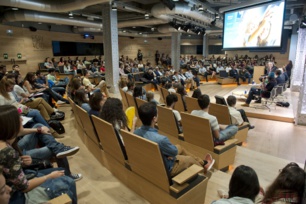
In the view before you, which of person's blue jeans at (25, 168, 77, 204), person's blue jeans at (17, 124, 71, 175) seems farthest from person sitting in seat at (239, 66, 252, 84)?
person's blue jeans at (25, 168, 77, 204)

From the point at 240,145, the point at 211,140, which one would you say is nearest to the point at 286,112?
the point at 240,145

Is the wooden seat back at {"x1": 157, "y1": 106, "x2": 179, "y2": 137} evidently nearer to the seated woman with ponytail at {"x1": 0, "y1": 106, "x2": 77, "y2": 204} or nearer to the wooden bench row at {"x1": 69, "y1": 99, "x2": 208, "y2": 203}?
the wooden bench row at {"x1": 69, "y1": 99, "x2": 208, "y2": 203}

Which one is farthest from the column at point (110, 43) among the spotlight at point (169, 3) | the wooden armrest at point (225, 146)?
the wooden armrest at point (225, 146)

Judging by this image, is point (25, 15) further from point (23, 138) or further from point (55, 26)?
point (23, 138)

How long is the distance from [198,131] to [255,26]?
456 cm

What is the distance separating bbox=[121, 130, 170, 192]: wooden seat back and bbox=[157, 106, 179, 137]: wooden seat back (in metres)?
1.23

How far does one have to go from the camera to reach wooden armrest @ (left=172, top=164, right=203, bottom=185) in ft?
5.43

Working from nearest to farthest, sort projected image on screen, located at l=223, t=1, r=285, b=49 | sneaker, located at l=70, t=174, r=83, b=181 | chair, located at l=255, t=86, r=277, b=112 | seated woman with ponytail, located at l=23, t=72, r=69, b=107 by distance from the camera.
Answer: sneaker, located at l=70, t=174, r=83, b=181, seated woman with ponytail, located at l=23, t=72, r=69, b=107, projected image on screen, located at l=223, t=1, r=285, b=49, chair, located at l=255, t=86, r=277, b=112

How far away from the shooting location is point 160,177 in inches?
68.1

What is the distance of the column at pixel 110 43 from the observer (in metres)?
7.91

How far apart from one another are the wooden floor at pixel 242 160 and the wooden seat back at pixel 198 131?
0.39 metres

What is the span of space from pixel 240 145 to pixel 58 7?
7125mm

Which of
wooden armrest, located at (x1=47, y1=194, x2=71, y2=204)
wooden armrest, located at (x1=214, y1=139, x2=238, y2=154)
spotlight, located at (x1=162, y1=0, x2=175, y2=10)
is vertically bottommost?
wooden armrest, located at (x1=214, y1=139, x2=238, y2=154)

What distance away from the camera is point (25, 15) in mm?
8156
